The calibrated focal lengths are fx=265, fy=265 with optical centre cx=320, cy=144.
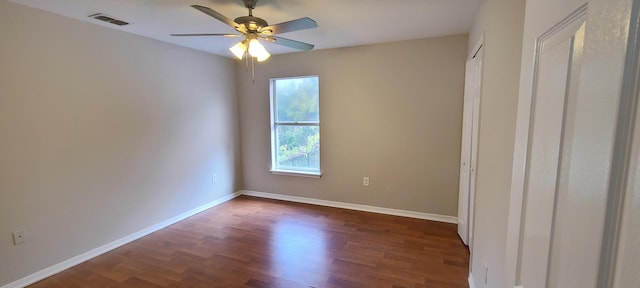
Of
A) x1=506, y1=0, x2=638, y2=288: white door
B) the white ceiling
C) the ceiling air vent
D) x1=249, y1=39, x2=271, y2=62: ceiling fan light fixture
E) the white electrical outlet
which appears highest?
the white ceiling

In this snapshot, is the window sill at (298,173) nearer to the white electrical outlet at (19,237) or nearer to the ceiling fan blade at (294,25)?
the ceiling fan blade at (294,25)

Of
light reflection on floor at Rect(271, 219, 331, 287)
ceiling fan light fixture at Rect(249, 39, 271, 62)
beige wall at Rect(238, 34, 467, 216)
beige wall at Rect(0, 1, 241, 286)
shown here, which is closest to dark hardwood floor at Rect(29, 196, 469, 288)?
light reflection on floor at Rect(271, 219, 331, 287)

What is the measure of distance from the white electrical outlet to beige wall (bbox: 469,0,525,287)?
142 inches

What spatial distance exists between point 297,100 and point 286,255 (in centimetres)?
240

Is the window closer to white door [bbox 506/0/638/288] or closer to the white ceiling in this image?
the white ceiling

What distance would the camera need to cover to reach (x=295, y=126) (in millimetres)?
4312

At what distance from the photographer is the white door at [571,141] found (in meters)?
0.37

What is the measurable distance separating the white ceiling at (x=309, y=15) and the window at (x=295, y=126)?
1.05 m

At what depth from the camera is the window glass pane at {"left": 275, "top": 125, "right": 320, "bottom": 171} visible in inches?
166

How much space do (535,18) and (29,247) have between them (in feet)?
12.3

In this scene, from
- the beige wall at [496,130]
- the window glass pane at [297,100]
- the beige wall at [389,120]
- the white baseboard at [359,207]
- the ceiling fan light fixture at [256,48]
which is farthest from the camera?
the window glass pane at [297,100]

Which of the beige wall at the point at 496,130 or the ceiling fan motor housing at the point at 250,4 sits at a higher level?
the ceiling fan motor housing at the point at 250,4

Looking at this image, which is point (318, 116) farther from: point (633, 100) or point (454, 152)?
point (633, 100)

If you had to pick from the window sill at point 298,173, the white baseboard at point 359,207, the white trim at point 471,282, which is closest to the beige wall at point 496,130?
the white trim at point 471,282
